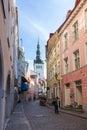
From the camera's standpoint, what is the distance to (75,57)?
92.0 feet

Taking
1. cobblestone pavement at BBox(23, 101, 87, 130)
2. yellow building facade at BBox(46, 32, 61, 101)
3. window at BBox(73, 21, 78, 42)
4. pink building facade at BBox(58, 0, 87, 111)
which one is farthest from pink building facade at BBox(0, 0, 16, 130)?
yellow building facade at BBox(46, 32, 61, 101)

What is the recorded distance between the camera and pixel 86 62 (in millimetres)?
23750

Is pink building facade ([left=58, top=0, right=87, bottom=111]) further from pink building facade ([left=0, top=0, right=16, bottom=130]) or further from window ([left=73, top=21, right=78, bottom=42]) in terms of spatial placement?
pink building facade ([left=0, top=0, right=16, bottom=130])

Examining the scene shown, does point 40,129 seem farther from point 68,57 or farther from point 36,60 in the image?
point 36,60

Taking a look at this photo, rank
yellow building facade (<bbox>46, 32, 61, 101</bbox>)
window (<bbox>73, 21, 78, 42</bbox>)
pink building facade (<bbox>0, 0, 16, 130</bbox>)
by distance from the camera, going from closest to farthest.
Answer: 1. pink building facade (<bbox>0, 0, 16, 130</bbox>)
2. window (<bbox>73, 21, 78, 42</bbox>)
3. yellow building facade (<bbox>46, 32, 61, 101</bbox>)

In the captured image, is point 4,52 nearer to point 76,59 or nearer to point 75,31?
point 76,59

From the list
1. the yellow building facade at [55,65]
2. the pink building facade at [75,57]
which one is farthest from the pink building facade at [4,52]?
the yellow building facade at [55,65]

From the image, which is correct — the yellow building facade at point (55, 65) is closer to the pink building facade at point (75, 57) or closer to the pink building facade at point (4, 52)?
the pink building facade at point (75, 57)

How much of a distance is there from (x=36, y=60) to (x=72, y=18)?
11092cm

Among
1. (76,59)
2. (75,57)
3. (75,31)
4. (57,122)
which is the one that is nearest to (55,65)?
(75,57)

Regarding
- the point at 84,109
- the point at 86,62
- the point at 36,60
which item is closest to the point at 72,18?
the point at 86,62

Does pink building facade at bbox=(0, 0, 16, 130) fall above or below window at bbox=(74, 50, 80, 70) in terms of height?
below

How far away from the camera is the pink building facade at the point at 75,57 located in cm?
2450

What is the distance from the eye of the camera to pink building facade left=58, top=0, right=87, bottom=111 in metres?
24.5
